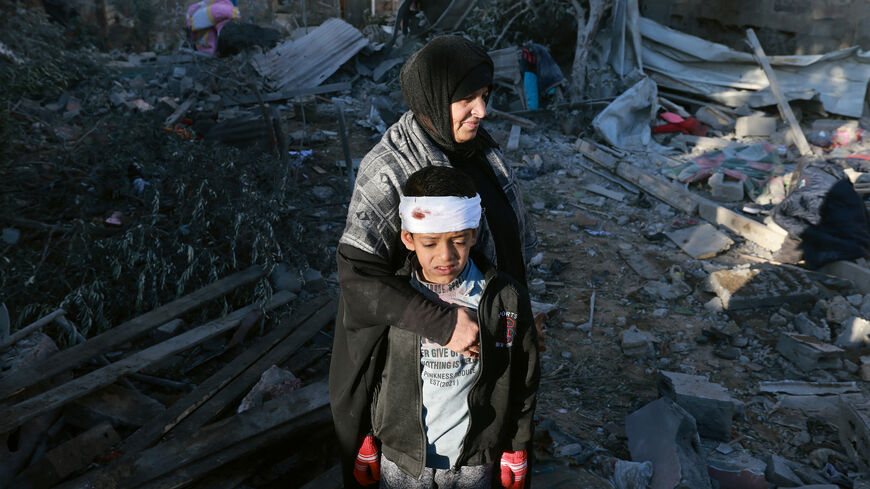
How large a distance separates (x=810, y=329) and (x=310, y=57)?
10582 mm

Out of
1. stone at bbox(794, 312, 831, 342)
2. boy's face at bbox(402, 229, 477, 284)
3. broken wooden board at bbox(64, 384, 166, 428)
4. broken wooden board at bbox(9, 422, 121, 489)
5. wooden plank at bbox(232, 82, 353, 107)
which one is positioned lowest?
stone at bbox(794, 312, 831, 342)

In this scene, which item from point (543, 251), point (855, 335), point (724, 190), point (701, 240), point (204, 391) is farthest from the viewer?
point (724, 190)

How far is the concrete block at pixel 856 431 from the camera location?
3.17 m

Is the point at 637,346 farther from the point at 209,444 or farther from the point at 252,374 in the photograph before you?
the point at 209,444

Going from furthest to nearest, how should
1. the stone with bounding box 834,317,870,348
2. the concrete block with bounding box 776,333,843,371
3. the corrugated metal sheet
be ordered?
the corrugated metal sheet, the stone with bounding box 834,317,870,348, the concrete block with bounding box 776,333,843,371

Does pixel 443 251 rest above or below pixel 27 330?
above

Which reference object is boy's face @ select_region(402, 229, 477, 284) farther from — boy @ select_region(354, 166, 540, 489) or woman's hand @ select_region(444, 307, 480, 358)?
woman's hand @ select_region(444, 307, 480, 358)

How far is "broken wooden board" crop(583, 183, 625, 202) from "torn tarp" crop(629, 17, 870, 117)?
3.78m

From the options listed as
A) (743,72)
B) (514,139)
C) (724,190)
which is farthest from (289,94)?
(743,72)

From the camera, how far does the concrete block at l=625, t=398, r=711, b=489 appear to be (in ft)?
9.21

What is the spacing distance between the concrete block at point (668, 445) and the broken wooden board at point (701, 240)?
10.6 feet

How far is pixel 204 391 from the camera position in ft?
10.7

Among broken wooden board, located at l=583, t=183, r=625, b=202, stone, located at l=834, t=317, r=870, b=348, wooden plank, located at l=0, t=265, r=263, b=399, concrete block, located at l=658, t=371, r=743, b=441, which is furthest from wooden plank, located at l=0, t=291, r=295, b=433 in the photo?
broken wooden board, located at l=583, t=183, r=625, b=202

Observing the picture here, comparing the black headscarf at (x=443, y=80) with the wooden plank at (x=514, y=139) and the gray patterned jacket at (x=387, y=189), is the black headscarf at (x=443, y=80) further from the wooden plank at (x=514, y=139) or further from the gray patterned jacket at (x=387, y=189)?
the wooden plank at (x=514, y=139)
